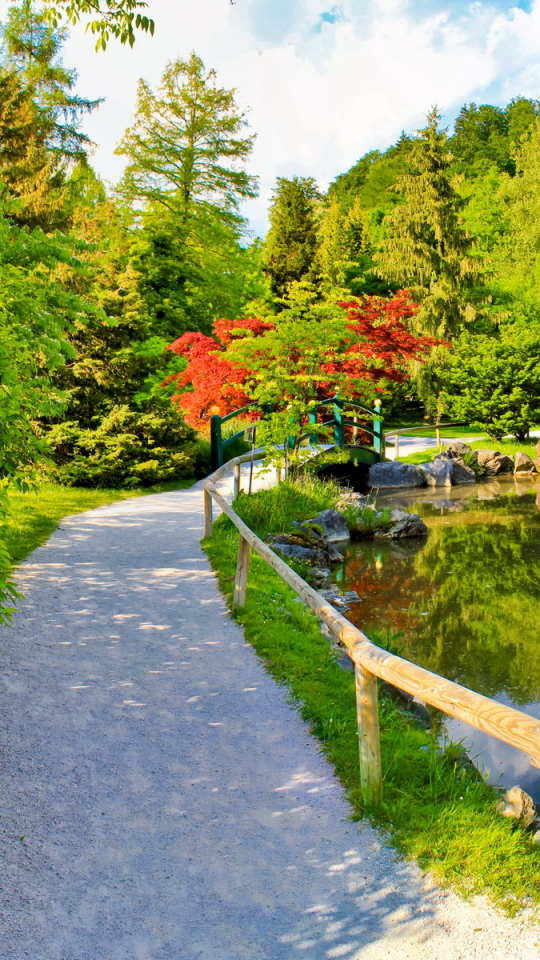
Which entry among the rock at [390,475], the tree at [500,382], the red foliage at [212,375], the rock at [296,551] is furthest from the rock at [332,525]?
the tree at [500,382]

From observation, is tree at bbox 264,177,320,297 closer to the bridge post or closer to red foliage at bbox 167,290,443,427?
red foliage at bbox 167,290,443,427

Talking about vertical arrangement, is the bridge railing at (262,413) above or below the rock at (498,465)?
above

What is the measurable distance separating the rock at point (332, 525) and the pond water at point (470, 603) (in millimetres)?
331

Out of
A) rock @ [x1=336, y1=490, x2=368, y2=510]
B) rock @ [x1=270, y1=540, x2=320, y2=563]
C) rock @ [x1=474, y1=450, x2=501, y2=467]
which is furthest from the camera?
rock @ [x1=474, y1=450, x2=501, y2=467]

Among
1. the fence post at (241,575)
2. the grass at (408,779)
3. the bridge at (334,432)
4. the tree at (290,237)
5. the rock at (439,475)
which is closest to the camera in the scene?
the grass at (408,779)

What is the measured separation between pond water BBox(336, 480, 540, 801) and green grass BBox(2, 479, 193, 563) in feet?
13.3

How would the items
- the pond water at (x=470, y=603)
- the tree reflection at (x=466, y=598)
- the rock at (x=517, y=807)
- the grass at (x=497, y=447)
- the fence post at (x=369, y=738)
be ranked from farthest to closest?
the grass at (x=497, y=447) < the tree reflection at (x=466, y=598) < the pond water at (x=470, y=603) < the rock at (x=517, y=807) < the fence post at (x=369, y=738)

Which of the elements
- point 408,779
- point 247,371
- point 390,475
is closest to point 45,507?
point 247,371

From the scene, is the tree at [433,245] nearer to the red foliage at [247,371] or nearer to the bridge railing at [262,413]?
the red foliage at [247,371]

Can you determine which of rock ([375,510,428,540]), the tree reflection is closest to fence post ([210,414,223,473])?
rock ([375,510,428,540])

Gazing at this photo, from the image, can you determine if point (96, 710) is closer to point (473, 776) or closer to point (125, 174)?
point (473, 776)

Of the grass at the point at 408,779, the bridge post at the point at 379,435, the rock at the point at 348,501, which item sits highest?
the bridge post at the point at 379,435

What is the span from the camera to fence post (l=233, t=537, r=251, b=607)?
632 cm

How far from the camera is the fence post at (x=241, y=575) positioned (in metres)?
6.32
